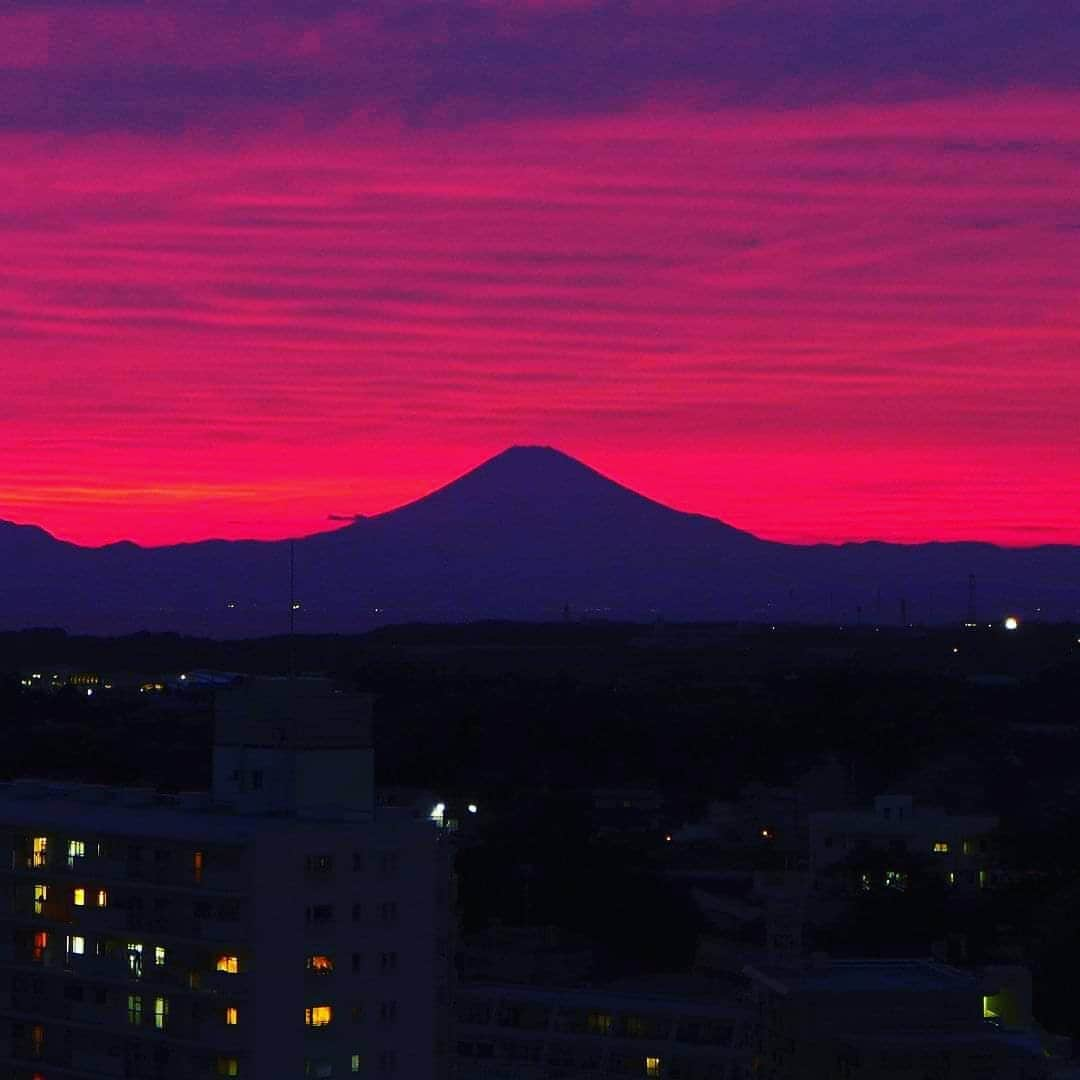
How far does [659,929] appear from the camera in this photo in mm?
48094

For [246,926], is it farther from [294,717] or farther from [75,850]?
[294,717]

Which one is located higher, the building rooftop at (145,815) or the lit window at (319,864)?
the building rooftop at (145,815)

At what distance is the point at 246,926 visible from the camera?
85.9 feet

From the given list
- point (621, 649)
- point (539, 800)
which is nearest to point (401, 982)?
point (539, 800)

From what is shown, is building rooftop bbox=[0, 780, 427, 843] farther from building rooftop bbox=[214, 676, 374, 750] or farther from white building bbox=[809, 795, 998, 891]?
white building bbox=[809, 795, 998, 891]

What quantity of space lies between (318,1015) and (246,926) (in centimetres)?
106

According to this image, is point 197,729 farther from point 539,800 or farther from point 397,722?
point 539,800

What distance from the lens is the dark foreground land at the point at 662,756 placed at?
48.2m

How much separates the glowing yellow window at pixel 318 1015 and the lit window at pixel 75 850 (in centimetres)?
318

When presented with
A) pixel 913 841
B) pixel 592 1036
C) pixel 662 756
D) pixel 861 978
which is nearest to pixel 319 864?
pixel 861 978

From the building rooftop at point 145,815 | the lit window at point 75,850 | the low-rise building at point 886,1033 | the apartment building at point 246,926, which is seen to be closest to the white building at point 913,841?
the low-rise building at point 886,1033

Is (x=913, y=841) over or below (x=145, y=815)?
over

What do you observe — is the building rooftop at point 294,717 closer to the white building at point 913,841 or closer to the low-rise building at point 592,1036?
the low-rise building at point 592,1036

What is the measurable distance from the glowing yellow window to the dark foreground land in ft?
50.8
